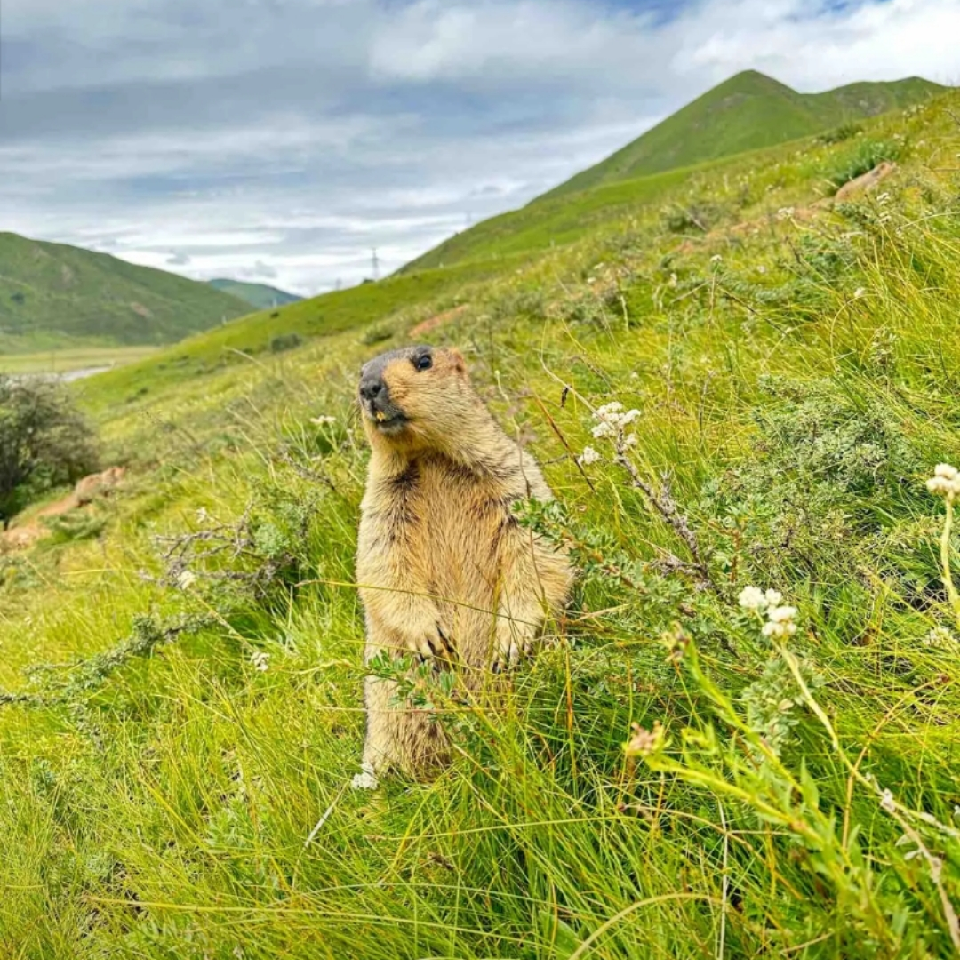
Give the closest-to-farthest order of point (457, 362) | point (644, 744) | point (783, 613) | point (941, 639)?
point (644, 744)
point (783, 613)
point (941, 639)
point (457, 362)

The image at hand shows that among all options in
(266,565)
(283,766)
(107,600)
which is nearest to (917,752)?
(283,766)

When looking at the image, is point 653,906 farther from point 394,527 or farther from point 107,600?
Answer: point 107,600

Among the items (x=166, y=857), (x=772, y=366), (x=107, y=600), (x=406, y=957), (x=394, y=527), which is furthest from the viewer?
(x=107, y=600)

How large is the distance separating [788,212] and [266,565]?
13.9 feet

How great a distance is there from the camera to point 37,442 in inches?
769

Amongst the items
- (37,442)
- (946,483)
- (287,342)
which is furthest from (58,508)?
(287,342)

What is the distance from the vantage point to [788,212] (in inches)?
194

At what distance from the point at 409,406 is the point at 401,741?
1.59 metres

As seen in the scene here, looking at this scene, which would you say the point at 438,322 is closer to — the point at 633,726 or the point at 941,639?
the point at 941,639

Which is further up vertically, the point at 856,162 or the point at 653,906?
the point at 856,162

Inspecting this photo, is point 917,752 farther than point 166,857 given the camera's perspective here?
No

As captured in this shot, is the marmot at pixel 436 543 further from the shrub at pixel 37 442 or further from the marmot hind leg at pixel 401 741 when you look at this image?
the shrub at pixel 37 442

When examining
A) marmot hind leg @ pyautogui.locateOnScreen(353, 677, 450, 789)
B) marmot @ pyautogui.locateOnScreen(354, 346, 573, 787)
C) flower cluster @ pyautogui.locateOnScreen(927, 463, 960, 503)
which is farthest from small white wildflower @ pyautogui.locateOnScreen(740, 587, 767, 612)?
marmot hind leg @ pyautogui.locateOnScreen(353, 677, 450, 789)

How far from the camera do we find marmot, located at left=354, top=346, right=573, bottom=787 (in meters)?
3.03
